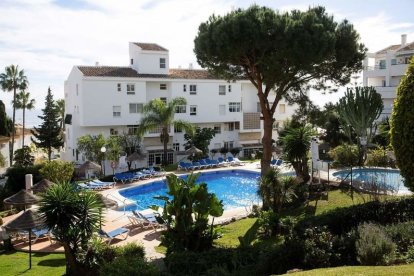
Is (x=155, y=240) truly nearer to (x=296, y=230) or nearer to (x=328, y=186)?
(x=296, y=230)

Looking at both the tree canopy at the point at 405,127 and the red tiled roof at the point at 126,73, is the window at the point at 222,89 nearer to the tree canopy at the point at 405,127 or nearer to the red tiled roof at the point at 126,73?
the red tiled roof at the point at 126,73

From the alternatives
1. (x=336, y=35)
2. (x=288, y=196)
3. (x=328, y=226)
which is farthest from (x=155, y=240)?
(x=336, y=35)

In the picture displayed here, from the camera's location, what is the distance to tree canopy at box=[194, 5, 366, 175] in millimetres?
21109

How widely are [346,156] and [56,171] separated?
1876 cm

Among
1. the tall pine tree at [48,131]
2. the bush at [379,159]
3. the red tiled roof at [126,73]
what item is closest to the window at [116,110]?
the red tiled roof at [126,73]

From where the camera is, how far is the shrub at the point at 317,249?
9727 millimetres

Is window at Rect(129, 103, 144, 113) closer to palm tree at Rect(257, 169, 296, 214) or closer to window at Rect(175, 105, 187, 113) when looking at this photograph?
window at Rect(175, 105, 187, 113)

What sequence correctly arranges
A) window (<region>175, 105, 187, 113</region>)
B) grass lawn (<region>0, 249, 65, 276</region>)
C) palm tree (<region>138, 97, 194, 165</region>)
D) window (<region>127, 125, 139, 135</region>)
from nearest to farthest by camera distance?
1. grass lawn (<region>0, 249, 65, 276</region>)
2. palm tree (<region>138, 97, 194, 165</region>)
3. window (<region>127, 125, 139, 135</region>)
4. window (<region>175, 105, 187, 113</region>)

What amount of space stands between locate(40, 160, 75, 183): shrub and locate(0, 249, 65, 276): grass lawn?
10.3 metres

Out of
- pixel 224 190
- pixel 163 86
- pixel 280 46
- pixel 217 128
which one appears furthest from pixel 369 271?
pixel 217 128

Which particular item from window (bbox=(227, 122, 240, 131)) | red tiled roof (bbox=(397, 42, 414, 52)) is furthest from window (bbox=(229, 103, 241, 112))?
red tiled roof (bbox=(397, 42, 414, 52))

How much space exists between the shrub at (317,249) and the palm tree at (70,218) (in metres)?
6.76

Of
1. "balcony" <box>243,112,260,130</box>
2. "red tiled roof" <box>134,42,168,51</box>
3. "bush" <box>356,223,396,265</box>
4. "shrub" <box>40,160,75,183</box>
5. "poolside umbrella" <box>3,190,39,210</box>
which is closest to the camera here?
"bush" <box>356,223,396,265</box>

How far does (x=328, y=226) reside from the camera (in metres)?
12.1
